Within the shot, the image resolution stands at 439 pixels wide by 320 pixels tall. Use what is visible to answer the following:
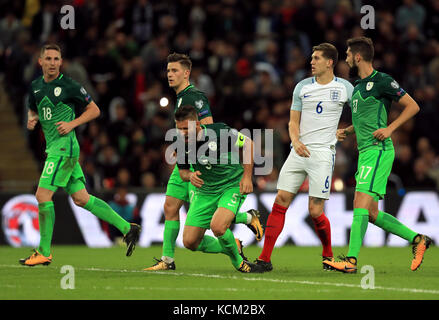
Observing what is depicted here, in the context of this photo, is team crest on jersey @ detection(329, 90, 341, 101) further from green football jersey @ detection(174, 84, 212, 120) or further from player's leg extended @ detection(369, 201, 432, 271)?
green football jersey @ detection(174, 84, 212, 120)

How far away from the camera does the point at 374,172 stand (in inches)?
383

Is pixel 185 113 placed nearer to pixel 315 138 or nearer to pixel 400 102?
pixel 315 138

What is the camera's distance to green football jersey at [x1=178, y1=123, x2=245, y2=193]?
955 centimetres

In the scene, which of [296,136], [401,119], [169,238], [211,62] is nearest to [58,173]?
[169,238]

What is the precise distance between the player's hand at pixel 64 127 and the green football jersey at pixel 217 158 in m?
1.71

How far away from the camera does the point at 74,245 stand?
1587 centimetres

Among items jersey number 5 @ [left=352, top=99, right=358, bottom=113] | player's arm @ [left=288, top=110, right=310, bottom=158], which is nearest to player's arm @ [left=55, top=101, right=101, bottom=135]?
player's arm @ [left=288, top=110, right=310, bottom=158]

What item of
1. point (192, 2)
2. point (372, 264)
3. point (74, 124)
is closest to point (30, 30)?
point (192, 2)

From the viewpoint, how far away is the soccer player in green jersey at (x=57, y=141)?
1074 cm

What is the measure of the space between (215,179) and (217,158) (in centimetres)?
A: 23

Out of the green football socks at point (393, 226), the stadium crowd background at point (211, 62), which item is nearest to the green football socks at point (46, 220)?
the green football socks at point (393, 226)

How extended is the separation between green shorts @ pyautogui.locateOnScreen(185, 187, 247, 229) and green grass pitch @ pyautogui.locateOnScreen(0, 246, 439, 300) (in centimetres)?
55

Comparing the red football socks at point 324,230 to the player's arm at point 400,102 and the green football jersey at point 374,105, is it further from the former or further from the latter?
the player's arm at point 400,102

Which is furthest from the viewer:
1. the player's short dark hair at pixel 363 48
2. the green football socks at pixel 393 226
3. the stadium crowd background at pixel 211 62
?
the stadium crowd background at pixel 211 62
